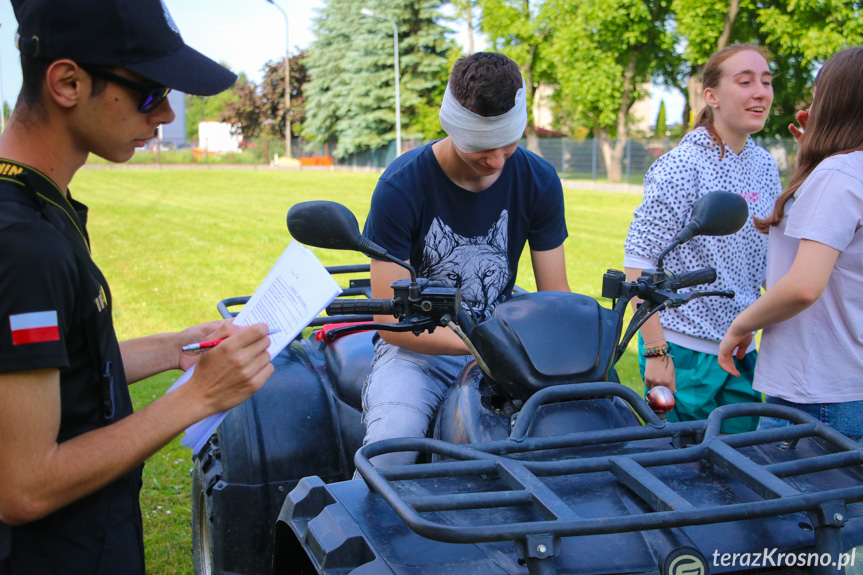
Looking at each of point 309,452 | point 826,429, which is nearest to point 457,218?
point 309,452

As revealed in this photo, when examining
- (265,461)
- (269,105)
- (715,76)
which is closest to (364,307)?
(265,461)

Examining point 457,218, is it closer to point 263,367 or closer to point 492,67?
point 492,67

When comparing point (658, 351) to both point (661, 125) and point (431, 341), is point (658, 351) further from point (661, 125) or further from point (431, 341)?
point (661, 125)

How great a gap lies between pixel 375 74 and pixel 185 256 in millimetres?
38062

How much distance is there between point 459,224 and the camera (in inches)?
115

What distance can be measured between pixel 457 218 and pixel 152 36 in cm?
140

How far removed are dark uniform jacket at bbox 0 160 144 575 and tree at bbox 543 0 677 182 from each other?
3641 cm

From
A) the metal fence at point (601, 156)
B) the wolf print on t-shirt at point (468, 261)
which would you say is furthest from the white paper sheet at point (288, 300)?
the metal fence at point (601, 156)

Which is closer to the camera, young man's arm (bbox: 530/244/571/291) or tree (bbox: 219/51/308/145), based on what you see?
young man's arm (bbox: 530/244/571/291)

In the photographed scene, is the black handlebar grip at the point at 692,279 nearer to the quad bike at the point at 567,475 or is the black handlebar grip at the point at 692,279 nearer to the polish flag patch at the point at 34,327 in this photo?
the quad bike at the point at 567,475

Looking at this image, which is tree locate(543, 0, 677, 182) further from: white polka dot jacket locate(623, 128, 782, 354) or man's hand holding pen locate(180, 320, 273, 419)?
man's hand holding pen locate(180, 320, 273, 419)

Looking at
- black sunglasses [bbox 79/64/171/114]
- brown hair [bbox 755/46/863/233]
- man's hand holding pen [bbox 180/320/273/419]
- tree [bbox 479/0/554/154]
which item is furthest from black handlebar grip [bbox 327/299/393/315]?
tree [bbox 479/0/554/154]

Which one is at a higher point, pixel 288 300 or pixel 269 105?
pixel 269 105

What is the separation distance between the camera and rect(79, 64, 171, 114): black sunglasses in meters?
1.65
